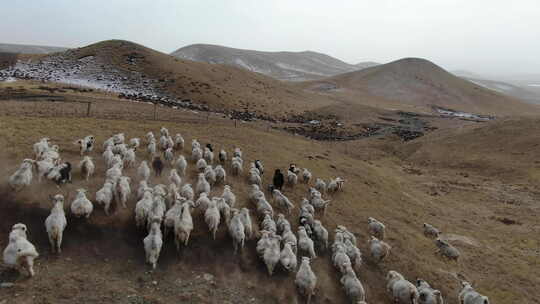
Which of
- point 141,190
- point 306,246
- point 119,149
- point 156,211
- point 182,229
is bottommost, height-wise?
point 306,246

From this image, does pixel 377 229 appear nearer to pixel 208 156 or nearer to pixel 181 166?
pixel 208 156

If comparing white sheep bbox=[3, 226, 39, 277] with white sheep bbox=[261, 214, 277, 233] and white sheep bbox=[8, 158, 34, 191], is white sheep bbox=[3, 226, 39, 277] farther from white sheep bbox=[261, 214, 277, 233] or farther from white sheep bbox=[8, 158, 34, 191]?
white sheep bbox=[261, 214, 277, 233]

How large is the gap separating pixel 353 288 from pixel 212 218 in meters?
6.22

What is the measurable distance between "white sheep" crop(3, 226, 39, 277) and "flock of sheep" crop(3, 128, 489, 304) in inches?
1.0

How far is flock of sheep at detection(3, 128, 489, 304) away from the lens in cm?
1292

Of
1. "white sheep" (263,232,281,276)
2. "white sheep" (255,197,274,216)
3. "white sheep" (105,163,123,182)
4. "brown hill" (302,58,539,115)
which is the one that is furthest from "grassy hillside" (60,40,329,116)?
"white sheep" (263,232,281,276)

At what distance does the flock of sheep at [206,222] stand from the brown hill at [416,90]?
11032cm

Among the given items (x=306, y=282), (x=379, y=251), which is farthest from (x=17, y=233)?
(x=379, y=251)

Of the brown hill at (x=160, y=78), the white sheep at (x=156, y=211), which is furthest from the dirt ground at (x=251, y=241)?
the brown hill at (x=160, y=78)

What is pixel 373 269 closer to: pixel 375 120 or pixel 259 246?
pixel 259 246

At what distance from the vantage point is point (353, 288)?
43.9 ft

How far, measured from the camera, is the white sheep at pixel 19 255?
436 inches

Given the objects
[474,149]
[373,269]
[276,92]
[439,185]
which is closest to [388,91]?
[276,92]

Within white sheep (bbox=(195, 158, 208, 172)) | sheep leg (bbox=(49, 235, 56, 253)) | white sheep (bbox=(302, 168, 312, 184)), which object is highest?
white sheep (bbox=(195, 158, 208, 172))
